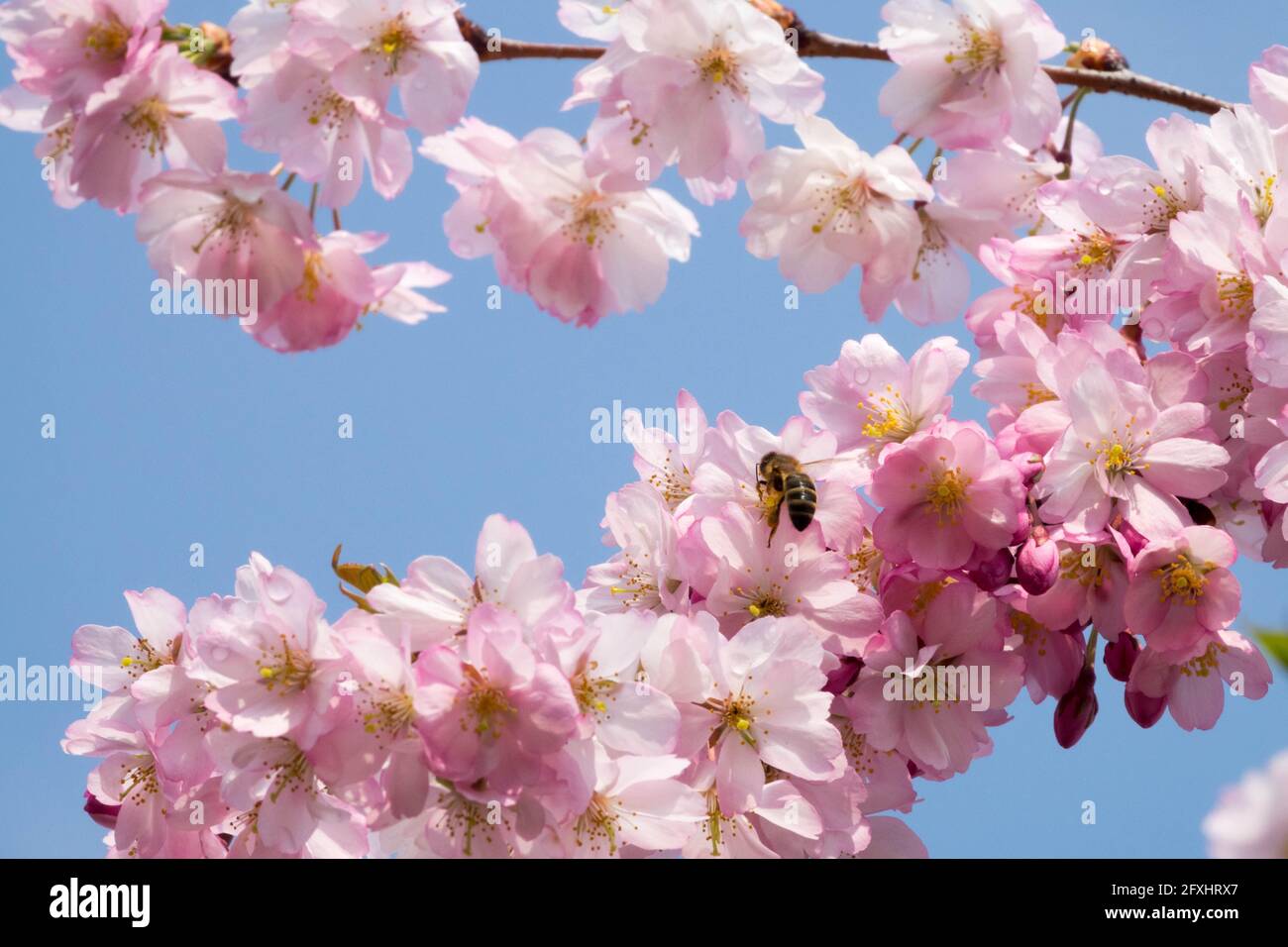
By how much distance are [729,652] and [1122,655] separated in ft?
2.46

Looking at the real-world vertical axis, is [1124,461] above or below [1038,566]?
above

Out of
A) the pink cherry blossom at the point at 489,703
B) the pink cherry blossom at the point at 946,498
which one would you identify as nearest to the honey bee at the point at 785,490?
the pink cherry blossom at the point at 946,498

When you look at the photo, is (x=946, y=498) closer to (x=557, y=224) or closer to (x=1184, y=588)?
(x=1184, y=588)

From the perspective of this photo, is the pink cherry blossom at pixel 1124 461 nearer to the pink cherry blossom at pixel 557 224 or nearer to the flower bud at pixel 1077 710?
the flower bud at pixel 1077 710

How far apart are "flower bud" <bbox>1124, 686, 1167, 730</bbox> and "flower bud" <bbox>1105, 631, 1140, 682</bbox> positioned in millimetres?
34

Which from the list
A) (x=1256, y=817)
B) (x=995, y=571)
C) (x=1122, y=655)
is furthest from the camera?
(x=1122, y=655)

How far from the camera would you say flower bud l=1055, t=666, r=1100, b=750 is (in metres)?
2.28

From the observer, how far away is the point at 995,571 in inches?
83.4

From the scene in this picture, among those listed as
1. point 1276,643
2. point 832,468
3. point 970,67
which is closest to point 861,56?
point 970,67

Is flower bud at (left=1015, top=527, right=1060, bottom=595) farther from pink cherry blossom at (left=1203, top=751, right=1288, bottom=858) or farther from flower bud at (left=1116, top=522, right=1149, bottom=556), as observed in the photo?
pink cherry blossom at (left=1203, top=751, right=1288, bottom=858)

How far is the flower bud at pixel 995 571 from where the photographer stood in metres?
2.12

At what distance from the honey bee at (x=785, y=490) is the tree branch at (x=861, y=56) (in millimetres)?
689

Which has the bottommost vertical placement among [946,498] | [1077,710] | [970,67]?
[1077,710]
